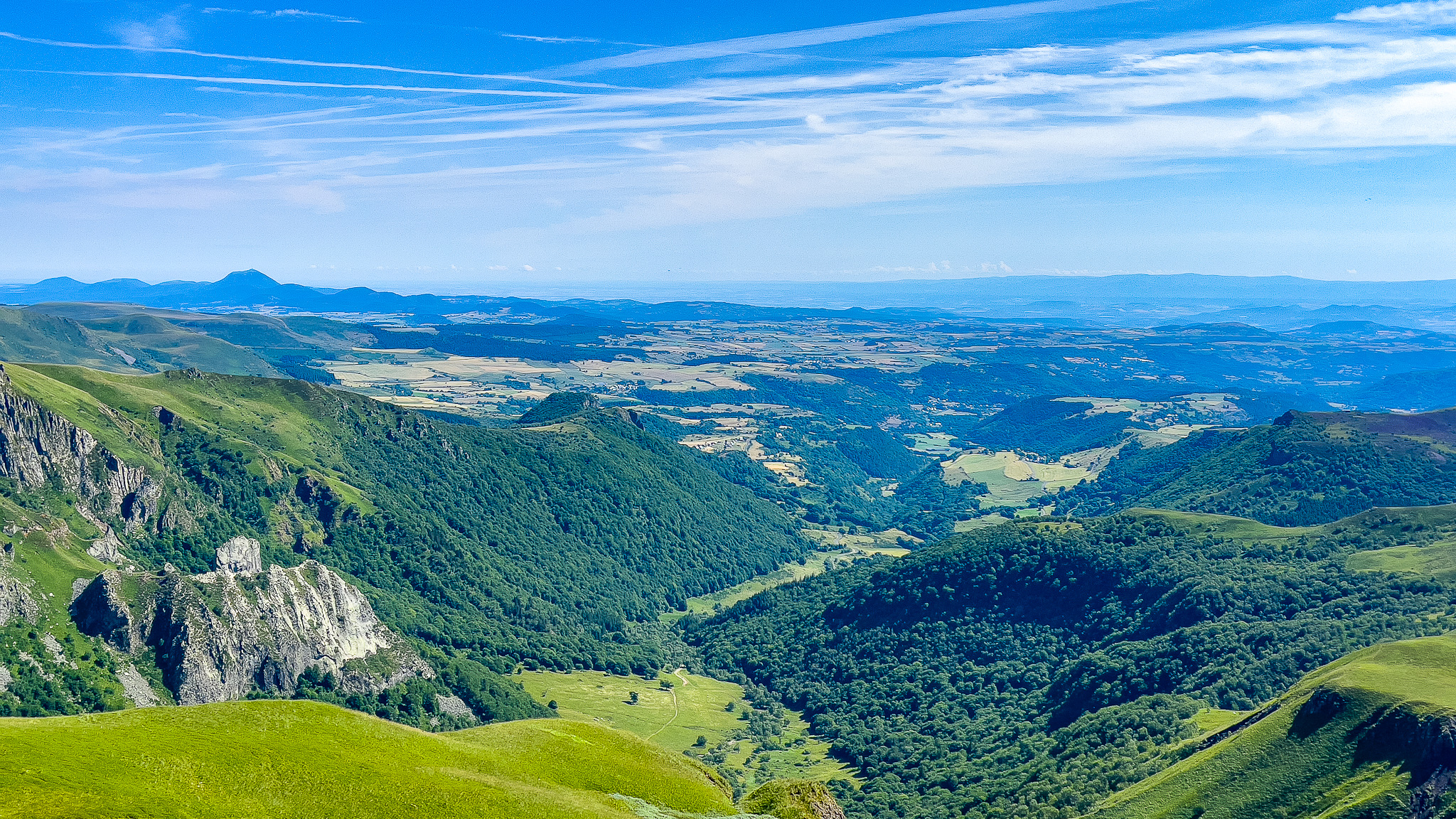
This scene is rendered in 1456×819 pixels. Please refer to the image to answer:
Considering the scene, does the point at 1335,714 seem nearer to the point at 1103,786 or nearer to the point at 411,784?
the point at 1103,786

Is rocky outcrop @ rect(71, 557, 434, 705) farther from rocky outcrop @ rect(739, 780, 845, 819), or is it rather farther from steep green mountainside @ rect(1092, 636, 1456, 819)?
A: steep green mountainside @ rect(1092, 636, 1456, 819)

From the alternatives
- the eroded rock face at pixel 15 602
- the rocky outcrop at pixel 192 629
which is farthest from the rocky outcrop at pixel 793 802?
the eroded rock face at pixel 15 602

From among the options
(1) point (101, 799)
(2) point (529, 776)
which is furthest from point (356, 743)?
(1) point (101, 799)

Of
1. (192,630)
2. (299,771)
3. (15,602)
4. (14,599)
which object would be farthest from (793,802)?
(14,599)

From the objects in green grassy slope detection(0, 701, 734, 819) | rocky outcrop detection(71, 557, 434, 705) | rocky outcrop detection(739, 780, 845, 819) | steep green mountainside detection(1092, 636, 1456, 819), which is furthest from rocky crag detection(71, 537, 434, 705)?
steep green mountainside detection(1092, 636, 1456, 819)

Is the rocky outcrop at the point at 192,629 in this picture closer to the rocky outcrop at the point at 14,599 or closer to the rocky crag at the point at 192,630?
the rocky crag at the point at 192,630

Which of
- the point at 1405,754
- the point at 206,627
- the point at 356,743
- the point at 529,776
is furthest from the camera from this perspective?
the point at 206,627
